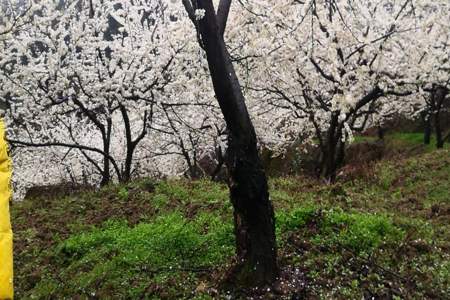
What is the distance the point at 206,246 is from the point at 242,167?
171cm

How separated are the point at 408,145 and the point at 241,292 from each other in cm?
2092

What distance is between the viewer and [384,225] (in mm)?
6082

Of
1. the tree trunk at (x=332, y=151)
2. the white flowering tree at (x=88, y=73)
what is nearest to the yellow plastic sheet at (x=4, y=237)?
the white flowering tree at (x=88, y=73)

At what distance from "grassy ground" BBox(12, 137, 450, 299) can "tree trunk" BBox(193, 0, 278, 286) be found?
0.28m

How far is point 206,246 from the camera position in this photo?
6.09m

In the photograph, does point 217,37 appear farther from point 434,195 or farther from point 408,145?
point 408,145

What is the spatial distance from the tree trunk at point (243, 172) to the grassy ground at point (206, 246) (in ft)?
0.92

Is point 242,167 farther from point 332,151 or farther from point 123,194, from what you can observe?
point 332,151

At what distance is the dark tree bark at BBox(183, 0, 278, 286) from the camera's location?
4.65 metres

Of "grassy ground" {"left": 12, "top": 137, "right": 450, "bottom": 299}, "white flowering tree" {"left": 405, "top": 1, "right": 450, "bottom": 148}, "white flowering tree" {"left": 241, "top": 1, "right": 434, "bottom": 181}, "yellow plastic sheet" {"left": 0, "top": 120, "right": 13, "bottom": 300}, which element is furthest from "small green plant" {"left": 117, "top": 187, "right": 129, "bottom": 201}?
"white flowering tree" {"left": 405, "top": 1, "right": 450, "bottom": 148}

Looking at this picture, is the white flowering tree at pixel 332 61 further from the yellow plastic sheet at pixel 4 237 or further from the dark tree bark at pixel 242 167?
the yellow plastic sheet at pixel 4 237

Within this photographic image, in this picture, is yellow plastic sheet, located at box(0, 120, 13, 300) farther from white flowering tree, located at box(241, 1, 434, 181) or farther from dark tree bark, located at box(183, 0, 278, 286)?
white flowering tree, located at box(241, 1, 434, 181)

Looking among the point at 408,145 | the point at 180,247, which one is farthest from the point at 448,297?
the point at 408,145

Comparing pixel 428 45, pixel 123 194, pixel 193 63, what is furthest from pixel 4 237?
pixel 428 45
